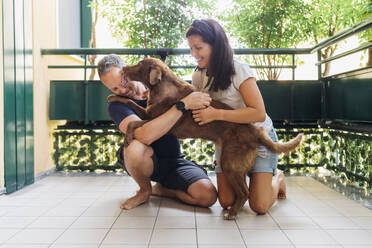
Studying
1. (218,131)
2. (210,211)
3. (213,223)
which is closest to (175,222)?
(213,223)

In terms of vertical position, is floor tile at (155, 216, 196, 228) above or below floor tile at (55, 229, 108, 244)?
below

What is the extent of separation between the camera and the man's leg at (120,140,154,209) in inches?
93.7

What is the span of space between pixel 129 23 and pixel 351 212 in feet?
16.8

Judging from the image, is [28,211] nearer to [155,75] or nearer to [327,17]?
[155,75]

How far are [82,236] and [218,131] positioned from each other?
44.0 inches

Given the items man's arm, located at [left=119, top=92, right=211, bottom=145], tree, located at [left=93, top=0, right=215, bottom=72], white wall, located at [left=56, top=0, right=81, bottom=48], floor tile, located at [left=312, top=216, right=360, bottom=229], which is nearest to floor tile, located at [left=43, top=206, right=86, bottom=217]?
man's arm, located at [left=119, top=92, right=211, bottom=145]

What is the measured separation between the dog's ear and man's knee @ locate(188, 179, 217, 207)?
86cm

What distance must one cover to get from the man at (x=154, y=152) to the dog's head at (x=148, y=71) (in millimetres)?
128

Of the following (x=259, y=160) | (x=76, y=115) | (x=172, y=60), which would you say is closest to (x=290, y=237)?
(x=259, y=160)

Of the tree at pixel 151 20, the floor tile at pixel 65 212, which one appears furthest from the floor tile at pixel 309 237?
the tree at pixel 151 20

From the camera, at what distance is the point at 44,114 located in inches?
148

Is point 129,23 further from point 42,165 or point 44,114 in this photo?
point 42,165

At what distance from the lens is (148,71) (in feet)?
7.35

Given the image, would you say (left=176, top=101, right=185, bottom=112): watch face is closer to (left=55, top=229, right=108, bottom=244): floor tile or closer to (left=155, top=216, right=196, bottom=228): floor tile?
(left=155, top=216, right=196, bottom=228): floor tile
